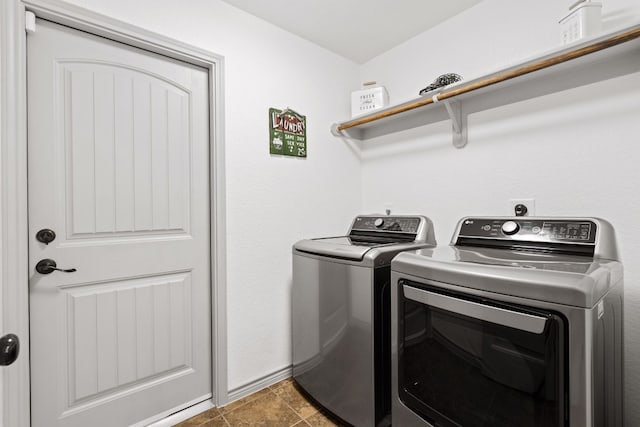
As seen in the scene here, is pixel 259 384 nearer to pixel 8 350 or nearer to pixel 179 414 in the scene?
pixel 179 414

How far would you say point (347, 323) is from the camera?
1.51m

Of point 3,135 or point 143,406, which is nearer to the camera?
point 3,135

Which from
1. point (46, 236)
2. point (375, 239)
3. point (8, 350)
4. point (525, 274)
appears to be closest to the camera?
point (8, 350)

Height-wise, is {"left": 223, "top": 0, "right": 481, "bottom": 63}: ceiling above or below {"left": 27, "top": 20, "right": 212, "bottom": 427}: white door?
above

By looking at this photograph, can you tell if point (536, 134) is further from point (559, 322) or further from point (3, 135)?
point (3, 135)

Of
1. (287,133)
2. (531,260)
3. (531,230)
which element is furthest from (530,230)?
(287,133)

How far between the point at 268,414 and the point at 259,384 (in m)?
0.26

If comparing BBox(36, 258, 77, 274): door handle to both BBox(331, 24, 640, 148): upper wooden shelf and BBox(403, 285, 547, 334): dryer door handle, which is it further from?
BBox(331, 24, 640, 148): upper wooden shelf

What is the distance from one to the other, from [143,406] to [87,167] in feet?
4.00

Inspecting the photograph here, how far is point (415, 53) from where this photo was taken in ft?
7.03

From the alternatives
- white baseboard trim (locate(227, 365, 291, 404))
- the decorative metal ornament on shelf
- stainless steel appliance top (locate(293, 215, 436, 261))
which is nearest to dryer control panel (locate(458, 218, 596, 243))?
stainless steel appliance top (locate(293, 215, 436, 261))

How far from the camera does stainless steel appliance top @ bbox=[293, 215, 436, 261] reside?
60.0 inches

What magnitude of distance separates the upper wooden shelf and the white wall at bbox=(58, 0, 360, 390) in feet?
1.47

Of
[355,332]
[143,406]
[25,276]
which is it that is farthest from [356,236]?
[25,276]
